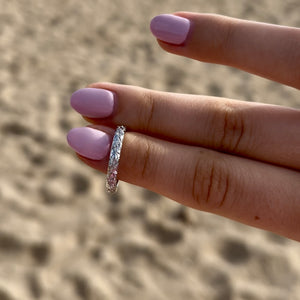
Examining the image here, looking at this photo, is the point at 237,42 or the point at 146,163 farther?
the point at 237,42

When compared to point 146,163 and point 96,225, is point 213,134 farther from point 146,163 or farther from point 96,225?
point 96,225

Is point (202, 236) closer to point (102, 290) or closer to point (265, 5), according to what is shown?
point (102, 290)

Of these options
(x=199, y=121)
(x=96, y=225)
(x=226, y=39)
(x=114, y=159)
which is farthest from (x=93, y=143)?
(x=96, y=225)

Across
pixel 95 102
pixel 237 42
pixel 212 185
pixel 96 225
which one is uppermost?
pixel 237 42

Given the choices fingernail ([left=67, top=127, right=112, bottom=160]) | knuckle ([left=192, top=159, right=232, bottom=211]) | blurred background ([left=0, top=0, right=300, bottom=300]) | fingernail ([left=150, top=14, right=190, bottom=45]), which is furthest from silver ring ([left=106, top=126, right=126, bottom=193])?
blurred background ([left=0, top=0, right=300, bottom=300])

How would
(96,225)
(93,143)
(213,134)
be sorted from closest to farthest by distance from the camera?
(93,143) < (213,134) < (96,225)

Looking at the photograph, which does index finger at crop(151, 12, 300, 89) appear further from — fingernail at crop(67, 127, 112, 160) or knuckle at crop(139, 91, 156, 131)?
fingernail at crop(67, 127, 112, 160)

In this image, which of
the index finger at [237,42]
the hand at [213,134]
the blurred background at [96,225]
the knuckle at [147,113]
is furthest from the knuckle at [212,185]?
the blurred background at [96,225]

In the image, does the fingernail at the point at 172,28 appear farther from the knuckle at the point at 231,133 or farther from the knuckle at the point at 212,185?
the knuckle at the point at 212,185
